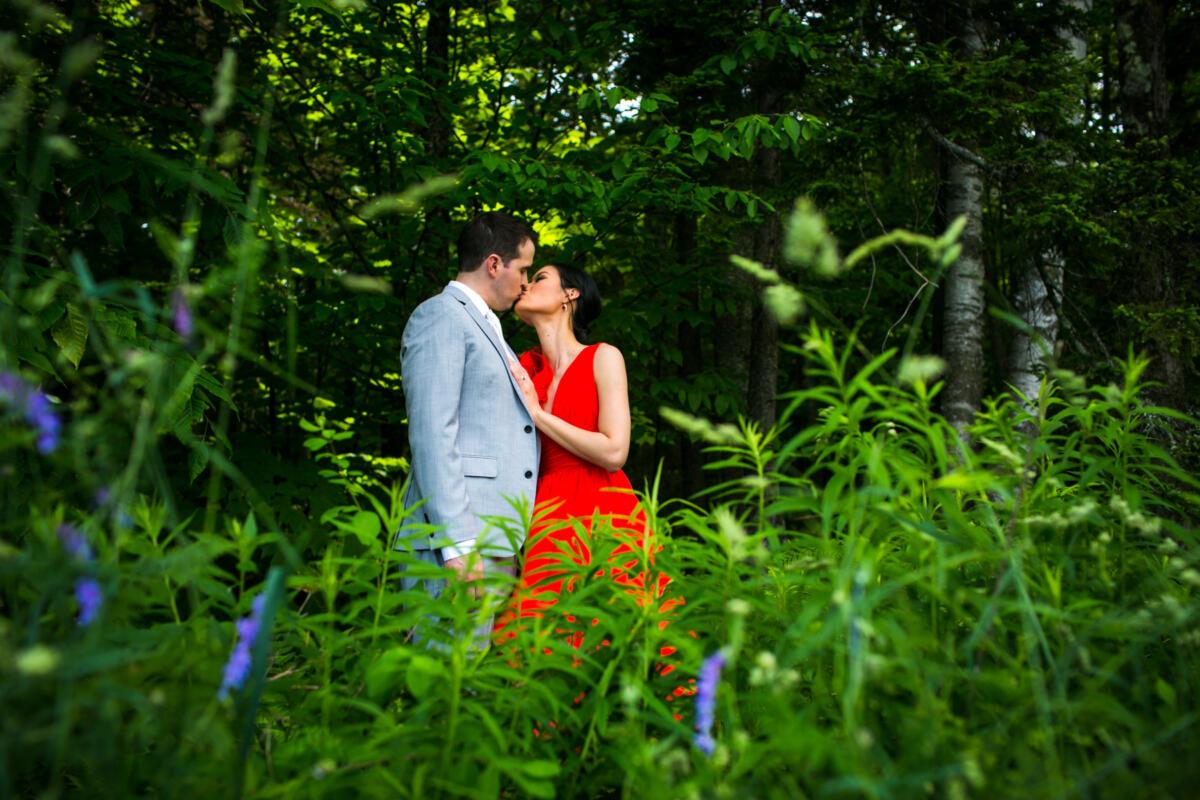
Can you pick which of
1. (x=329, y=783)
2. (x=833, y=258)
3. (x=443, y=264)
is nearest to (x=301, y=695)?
(x=329, y=783)

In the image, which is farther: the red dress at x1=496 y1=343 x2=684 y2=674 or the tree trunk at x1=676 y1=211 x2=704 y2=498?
the tree trunk at x1=676 y1=211 x2=704 y2=498

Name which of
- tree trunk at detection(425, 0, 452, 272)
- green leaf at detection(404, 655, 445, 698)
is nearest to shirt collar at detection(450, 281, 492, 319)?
tree trunk at detection(425, 0, 452, 272)

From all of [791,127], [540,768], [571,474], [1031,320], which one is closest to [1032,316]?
[1031,320]

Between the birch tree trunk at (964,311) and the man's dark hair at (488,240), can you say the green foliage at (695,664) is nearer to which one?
the man's dark hair at (488,240)

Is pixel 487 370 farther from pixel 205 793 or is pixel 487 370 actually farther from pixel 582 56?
pixel 582 56

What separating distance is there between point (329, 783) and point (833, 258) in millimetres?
1029

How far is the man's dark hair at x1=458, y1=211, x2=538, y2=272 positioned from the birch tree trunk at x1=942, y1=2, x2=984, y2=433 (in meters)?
3.46

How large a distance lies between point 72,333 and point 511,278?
5.15 ft

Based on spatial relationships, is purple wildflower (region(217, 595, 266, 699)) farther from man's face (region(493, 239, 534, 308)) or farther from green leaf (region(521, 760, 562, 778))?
man's face (region(493, 239, 534, 308))

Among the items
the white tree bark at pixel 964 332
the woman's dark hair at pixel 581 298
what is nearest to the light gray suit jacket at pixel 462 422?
the woman's dark hair at pixel 581 298

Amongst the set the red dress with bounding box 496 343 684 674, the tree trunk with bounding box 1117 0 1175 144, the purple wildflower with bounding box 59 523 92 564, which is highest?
the tree trunk with bounding box 1117 0 1175 144

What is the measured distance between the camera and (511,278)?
3447 mm

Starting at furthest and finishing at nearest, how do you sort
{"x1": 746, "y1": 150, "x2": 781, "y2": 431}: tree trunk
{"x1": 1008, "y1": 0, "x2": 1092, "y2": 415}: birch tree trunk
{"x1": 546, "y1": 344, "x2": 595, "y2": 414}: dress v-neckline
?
{"x1": 1008, "y1": 0, "x2": 1092, "y2": 415}: birch tree trunk, {"x1": 746, "y1": 150, "x2": 781, "y2": 431}: tree trunk, {"x1": 546, "y1": 344, "x2": 595, "y2": 414}: dress v-neckline

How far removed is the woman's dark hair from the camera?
4.16 m
